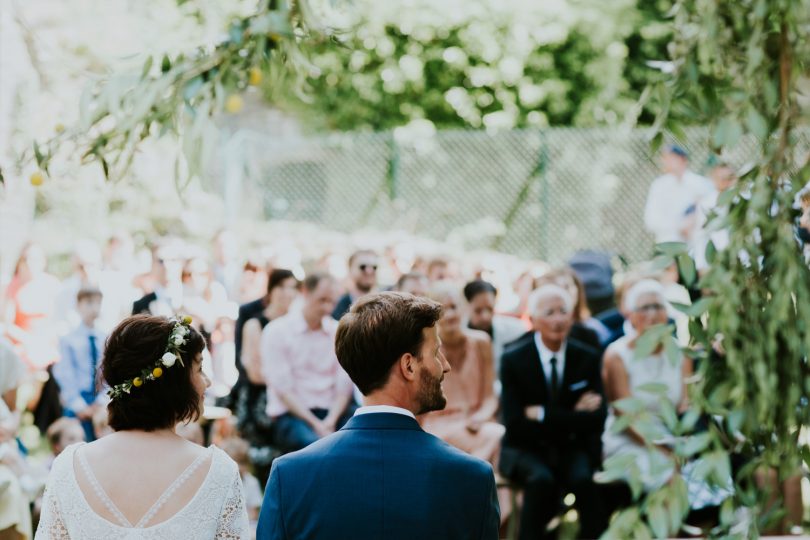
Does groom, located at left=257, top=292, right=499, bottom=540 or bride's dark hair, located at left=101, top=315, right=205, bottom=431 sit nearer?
groom, located at left=257, top=292, right=499, bottom=540

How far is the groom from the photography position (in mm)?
2549

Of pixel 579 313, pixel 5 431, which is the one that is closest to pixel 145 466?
pixel 5 431

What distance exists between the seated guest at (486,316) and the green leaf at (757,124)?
16.0 ft

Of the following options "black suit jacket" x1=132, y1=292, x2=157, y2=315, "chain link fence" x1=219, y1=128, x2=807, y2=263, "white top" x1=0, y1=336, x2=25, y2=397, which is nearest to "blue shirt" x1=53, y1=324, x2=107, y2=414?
"black suit jacket" x1=132, y1=292, x2=157, y2=315

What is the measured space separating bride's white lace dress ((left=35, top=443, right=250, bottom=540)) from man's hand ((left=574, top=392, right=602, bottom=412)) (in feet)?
12.1

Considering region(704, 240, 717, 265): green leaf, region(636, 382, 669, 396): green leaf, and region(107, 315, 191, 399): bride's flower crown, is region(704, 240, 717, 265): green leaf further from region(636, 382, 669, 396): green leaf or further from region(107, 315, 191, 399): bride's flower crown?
region(107, 315, 191, 399): bride's flower crown

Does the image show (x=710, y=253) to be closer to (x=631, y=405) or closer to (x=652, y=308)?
(x=631, y=405)

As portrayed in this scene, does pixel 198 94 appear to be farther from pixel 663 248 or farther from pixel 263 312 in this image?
pixel 263 312

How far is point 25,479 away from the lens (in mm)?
6168

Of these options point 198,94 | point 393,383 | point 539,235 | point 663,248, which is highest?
point 198,94

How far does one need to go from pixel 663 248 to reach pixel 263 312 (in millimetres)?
5611

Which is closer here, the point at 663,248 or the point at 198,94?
the point at 663,248

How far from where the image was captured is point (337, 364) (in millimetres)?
7371

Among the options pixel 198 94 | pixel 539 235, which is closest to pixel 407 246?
pixel 539 235
